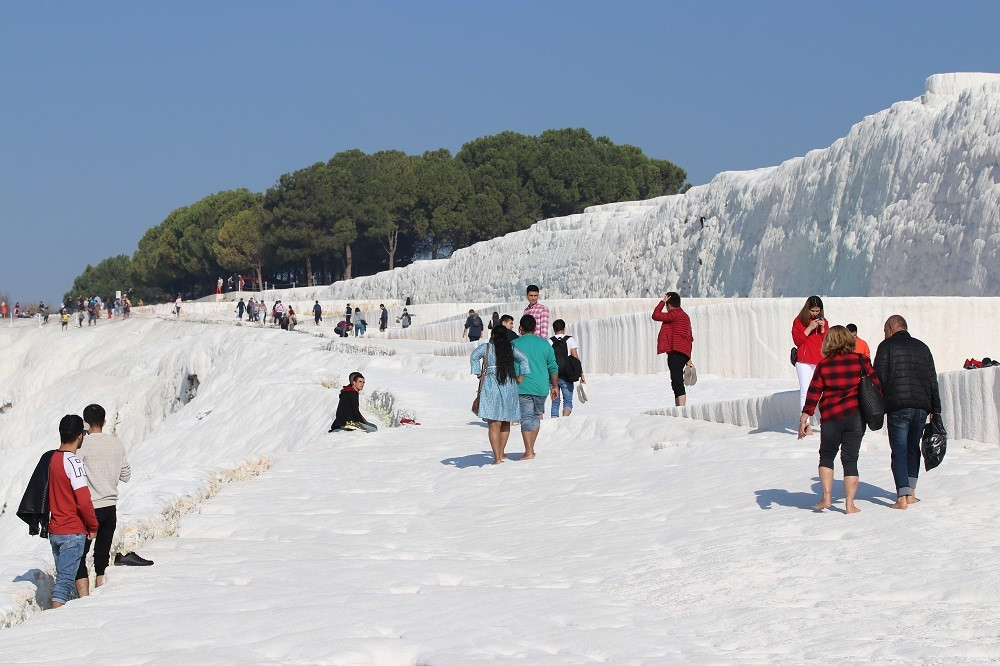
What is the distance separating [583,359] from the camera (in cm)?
2319

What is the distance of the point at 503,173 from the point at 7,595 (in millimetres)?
74802

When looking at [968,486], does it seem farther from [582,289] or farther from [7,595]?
[582,289]

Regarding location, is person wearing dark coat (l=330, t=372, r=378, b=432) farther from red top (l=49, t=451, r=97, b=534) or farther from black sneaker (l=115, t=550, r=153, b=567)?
red top (l=49, t=451, r=97, b=534)

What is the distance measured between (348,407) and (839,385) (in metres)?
8.85

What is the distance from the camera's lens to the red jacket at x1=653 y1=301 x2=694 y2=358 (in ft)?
45.3

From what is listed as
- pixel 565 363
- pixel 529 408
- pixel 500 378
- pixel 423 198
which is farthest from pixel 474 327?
pixel 423 198

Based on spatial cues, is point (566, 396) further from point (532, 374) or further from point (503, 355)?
point (503, 355)

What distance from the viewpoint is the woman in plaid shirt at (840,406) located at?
8430 mm

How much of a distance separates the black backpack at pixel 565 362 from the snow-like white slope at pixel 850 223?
13977 mm

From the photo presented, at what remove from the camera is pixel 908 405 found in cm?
848

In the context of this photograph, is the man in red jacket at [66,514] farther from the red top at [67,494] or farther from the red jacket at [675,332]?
the red jacket at [675,332]

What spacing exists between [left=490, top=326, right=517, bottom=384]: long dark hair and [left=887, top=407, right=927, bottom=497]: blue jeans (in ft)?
13.6

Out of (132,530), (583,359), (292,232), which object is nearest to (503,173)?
(292,232)

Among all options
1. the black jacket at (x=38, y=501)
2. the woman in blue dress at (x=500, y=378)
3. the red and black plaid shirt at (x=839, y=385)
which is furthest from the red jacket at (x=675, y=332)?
the black jacket at (x=38, y=501)
